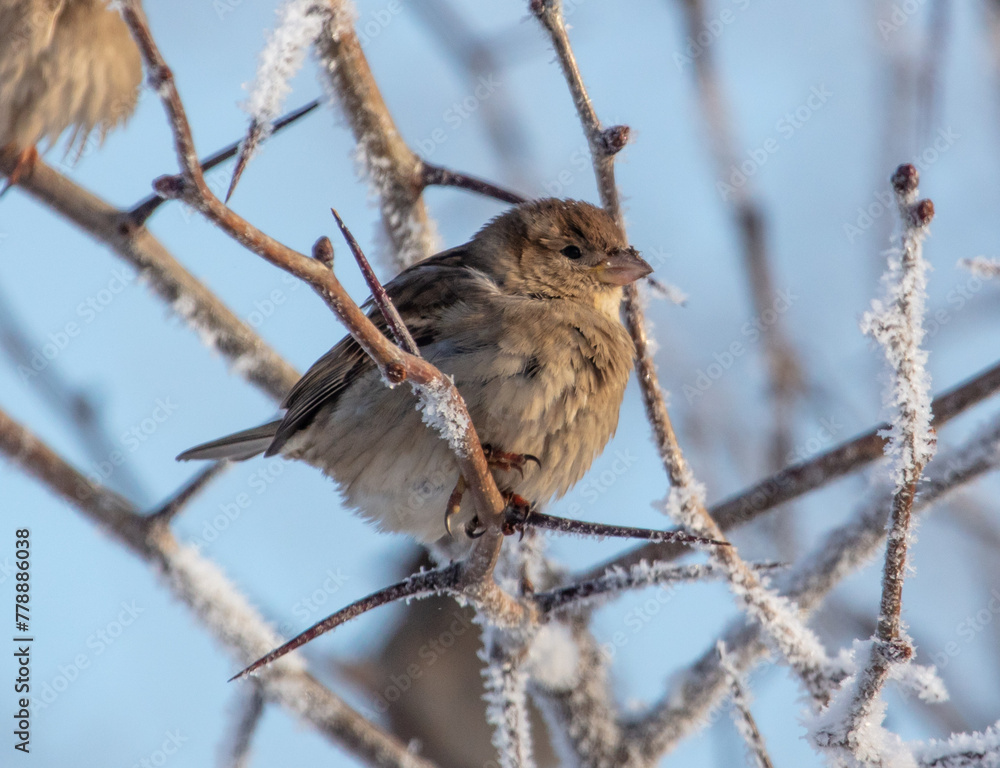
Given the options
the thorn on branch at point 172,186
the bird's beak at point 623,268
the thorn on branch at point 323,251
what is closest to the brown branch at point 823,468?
the bird's beak at point 623,268

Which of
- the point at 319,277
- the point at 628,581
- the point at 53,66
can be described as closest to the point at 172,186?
the point at 319,277

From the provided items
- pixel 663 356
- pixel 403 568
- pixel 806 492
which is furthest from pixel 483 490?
pixel 663 356

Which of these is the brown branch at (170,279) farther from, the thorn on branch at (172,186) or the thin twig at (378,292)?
the thorn on branch at (172,186)

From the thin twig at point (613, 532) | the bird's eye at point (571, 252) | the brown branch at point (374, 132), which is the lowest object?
the thin twig at point (613, 532)

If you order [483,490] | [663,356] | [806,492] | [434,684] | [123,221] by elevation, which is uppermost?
[663,356]

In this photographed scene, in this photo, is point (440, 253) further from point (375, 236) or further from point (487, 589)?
point (487, 589)

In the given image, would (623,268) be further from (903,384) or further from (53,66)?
(53,66)
